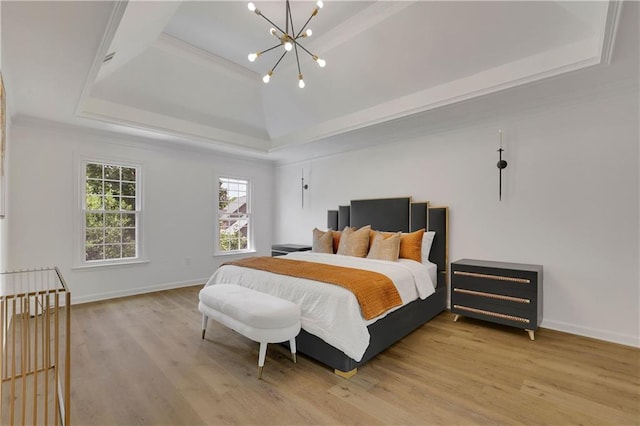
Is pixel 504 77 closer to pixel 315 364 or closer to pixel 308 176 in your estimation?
pixel 315 364

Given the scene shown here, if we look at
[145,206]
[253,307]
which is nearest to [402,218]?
[253,307]

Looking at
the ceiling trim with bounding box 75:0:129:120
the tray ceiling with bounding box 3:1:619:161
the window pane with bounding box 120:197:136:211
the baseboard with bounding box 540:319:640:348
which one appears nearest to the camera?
the ceiling trim with bounding box 75:0:129:120

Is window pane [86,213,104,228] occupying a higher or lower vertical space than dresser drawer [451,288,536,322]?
higher

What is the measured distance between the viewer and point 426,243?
13.3 ft

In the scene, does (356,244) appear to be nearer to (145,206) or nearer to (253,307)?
(253,307)

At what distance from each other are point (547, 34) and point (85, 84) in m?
4.20

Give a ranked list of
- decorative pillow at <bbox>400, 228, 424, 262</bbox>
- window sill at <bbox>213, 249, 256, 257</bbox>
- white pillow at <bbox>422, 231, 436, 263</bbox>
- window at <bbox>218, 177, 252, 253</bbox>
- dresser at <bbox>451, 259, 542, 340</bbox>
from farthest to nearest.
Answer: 1. window at <bbox>218, 177, 252, 253</bbox>
2. window sill at <bbox>213, 249, 256, 257</bbox>
3. white pillow at <bbox>422, 231, 436, 263</bbox>
4. decorative pillow at <bbox>400, 228, 424, 262</bbox>
5. dresser at <bbox>451, 259, 542, 340</bbox>

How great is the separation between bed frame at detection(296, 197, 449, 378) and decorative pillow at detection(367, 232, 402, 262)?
622 millimetres

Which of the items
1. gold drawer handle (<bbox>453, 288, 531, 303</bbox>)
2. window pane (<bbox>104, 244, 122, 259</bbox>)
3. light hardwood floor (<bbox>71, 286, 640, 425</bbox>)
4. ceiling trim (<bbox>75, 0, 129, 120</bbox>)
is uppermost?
ceiling trim (<bbox>75, 0, 129, 120</bbox>)

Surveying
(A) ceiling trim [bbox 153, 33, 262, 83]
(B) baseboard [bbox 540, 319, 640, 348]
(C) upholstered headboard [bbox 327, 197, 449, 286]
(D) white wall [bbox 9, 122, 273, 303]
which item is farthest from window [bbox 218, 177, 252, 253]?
(B) baseboard [bbox 540, 319, 640, 348]

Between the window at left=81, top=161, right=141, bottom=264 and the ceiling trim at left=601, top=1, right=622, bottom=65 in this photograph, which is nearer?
the ceiling trim at left=601, top=1, right=622, bottom=65

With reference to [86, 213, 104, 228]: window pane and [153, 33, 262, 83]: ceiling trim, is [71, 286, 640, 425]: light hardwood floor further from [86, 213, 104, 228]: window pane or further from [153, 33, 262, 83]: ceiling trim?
[153, 33, 262, 83]: ceiling trim

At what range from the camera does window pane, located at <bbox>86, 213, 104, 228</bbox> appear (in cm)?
444

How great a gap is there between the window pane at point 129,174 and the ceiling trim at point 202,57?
206cm
